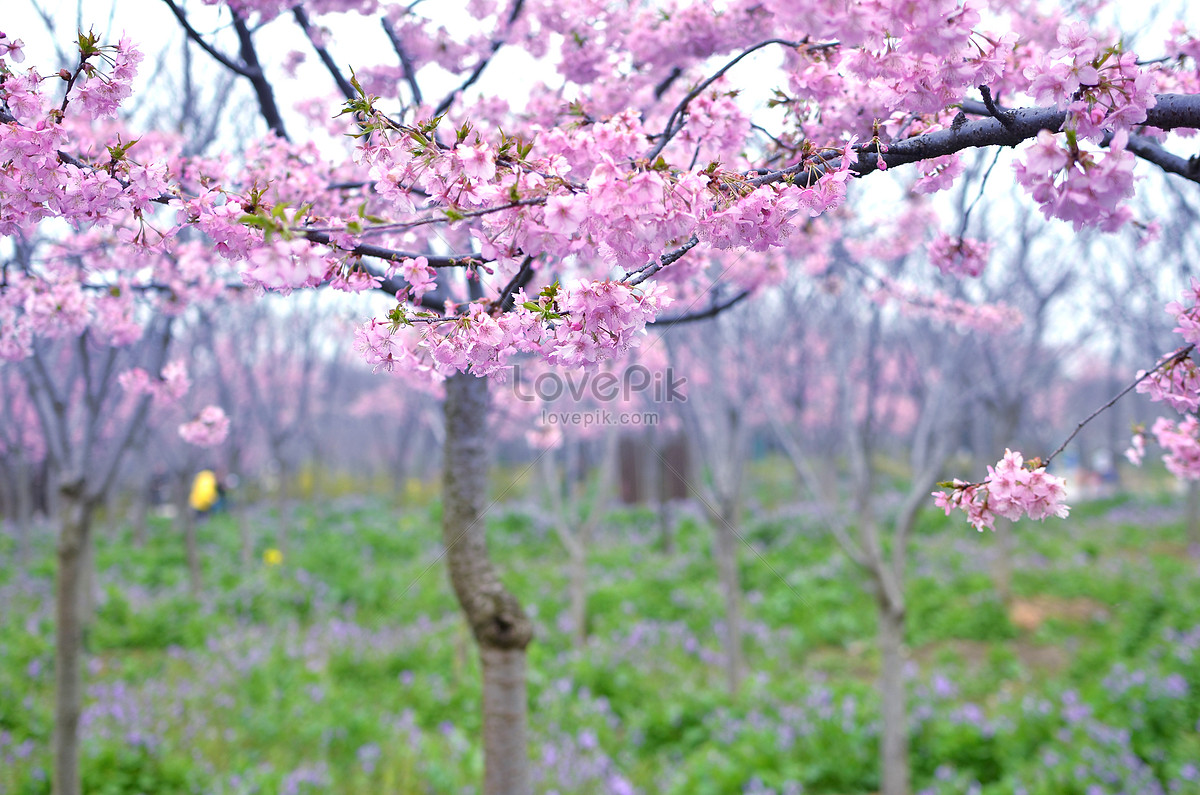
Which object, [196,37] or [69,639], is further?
[69,639]

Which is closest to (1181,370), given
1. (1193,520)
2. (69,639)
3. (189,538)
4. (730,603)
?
(730,603)

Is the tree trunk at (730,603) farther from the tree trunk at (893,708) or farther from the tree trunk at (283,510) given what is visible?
the tree trunk at (283,510)

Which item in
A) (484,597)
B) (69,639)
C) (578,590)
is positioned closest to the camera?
(484,597)

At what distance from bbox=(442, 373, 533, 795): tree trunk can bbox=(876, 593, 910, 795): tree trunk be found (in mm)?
2673

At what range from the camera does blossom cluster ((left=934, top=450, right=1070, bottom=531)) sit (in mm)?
1746

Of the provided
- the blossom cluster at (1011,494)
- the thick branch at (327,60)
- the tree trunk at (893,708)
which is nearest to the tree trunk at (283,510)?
the tree trunk at (893,708)

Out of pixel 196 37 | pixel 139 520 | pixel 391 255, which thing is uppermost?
pixel 196 37

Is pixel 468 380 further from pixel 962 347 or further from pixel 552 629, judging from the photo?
pixel 552 629

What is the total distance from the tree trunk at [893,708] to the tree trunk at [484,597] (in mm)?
2673

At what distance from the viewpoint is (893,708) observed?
14.7ft

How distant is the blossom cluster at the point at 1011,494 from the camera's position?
1.75 m

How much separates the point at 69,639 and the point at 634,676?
14.8 ft

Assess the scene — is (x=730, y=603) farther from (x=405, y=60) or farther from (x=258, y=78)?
(x=258, y=78)

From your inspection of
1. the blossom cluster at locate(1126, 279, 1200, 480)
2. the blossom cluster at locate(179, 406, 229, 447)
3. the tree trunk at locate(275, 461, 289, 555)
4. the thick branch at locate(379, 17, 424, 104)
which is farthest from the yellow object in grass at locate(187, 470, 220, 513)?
the blossom cluster at locate(1126, 279, 1200, 480)
